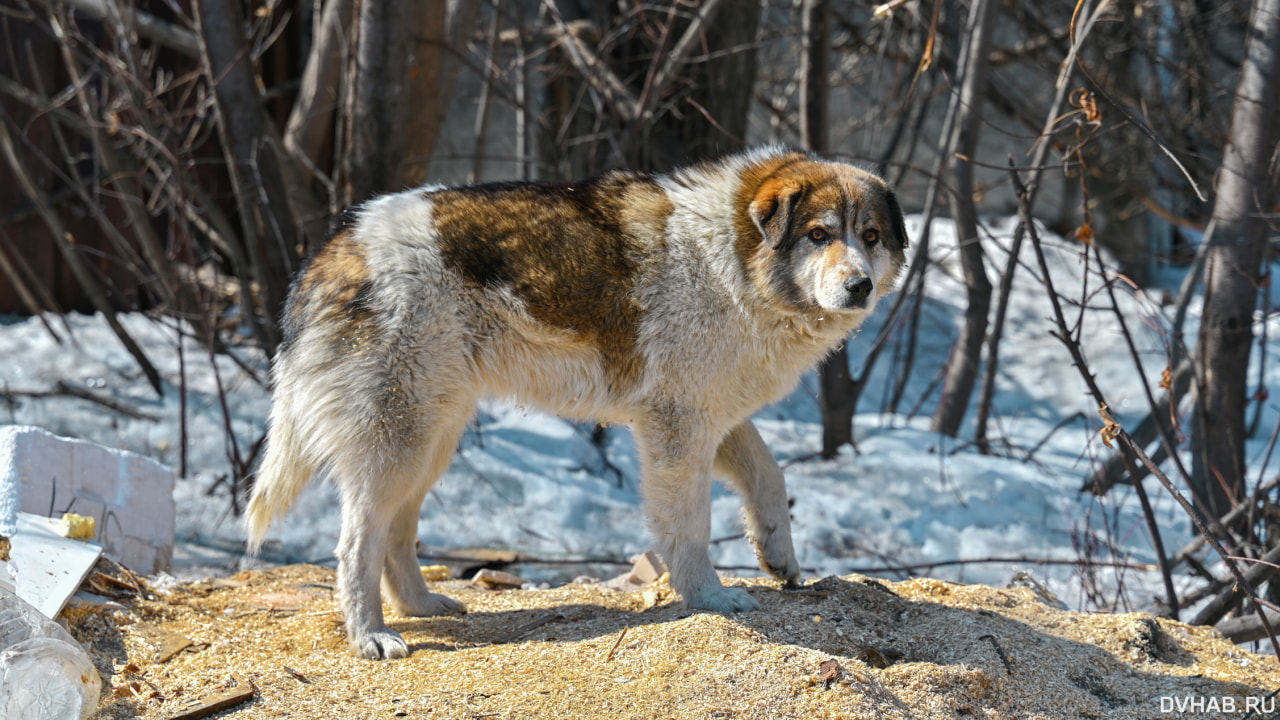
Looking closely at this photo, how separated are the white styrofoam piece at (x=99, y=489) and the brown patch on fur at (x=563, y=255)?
1.86 m

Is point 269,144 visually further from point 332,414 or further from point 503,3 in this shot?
point 332,414

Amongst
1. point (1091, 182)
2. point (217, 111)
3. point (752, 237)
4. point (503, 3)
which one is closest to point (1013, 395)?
point (1091, 182)

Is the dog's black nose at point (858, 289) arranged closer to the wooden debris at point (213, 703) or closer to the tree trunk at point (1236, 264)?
the wooden debris at point (213, 703)

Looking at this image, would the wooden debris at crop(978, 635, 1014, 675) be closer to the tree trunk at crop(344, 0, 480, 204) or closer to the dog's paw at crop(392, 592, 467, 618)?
the dog's paw at crop(392, 592, 467, 618)

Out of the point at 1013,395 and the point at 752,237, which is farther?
the point at 1013,395

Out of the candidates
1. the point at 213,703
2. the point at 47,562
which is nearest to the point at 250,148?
the point at 47,562

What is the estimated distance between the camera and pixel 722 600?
357 centimetres

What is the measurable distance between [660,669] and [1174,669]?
181 cm

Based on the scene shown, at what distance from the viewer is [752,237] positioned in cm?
377

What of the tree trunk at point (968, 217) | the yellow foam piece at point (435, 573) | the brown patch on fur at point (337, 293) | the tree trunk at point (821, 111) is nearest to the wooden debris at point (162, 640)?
the brown patch on fur at point (337, 293)

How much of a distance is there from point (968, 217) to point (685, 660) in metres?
3.81

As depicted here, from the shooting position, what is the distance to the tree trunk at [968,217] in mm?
5766

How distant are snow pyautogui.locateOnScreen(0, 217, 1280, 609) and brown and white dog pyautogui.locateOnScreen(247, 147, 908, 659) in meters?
1.30

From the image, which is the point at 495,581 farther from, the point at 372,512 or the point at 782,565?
the point at 782,565
